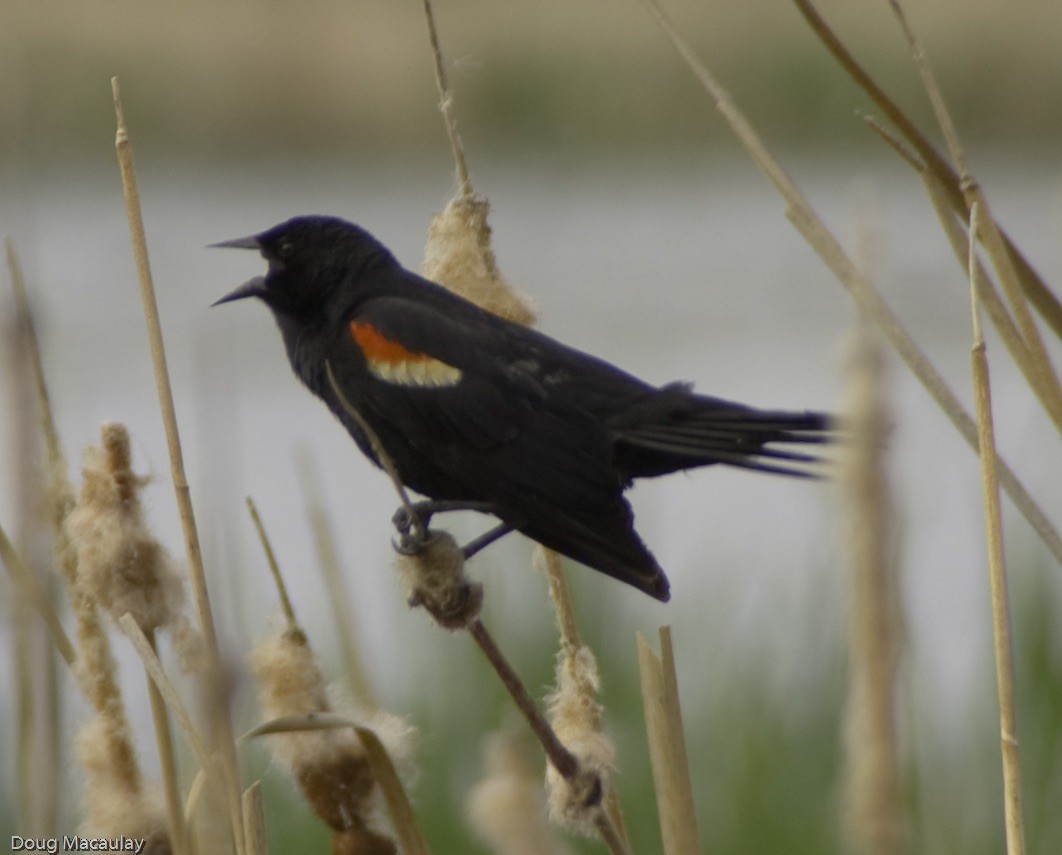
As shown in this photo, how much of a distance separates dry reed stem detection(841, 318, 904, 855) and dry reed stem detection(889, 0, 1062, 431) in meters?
0.31

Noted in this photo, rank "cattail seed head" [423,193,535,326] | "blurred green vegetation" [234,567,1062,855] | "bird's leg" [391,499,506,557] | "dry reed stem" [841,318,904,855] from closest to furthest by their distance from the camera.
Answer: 1. "dry reed stem" [841,318,904,855]
2. "bird's leg" [391,499,506,557]
3. "cattail seed head" [423,193,535,326]
4. "blurred green vegetation" [234,567,1062,855]

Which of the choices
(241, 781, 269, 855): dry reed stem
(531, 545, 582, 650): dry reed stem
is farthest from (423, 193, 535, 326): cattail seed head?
(241, 781, 269, 855): dry reed stem

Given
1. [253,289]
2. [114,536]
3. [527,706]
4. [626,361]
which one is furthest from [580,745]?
[626,361]

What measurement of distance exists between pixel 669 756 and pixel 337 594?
591mm

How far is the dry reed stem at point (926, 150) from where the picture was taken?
4.64 ft

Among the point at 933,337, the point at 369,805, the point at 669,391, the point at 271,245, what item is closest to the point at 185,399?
the point at 933,337

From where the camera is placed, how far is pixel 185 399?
6.37m

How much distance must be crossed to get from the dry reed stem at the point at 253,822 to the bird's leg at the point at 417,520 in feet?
1.03

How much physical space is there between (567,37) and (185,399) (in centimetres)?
420

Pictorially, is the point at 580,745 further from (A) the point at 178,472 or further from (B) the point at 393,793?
(A) the point at 178,472

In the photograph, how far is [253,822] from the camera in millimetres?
1474

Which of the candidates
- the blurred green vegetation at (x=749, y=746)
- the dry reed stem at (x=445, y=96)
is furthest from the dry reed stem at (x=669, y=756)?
the blurred green vegetation at (x=749, y=746)

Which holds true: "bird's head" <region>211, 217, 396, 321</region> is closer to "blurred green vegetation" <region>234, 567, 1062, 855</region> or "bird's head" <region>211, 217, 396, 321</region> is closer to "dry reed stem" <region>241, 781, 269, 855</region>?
"blurred green vegetation" <region>234, 567, 1062, 855</region>

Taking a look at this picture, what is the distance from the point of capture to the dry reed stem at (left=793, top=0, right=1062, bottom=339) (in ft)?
4.64
